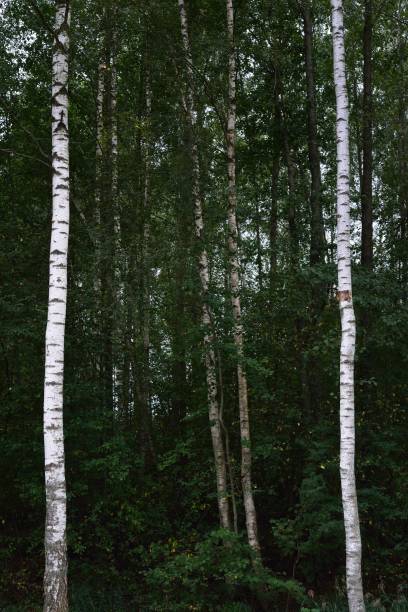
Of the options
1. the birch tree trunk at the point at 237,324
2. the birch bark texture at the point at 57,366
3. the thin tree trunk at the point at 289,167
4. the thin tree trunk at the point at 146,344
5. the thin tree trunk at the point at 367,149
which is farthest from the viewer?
the thin tree trunk at the point at 146,344

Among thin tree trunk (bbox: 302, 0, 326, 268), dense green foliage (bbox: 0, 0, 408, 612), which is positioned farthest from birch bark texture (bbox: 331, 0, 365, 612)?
thin tree trunk (bbox: 302, 0, 326, 268)

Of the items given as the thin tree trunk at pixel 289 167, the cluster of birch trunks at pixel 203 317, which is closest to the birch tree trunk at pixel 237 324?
the cluster of birch trunks at pixel 203 317

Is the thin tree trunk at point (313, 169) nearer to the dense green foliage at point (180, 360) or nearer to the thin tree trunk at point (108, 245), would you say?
the dense green foliage at point (180, 360)

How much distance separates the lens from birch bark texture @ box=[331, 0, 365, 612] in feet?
22.0

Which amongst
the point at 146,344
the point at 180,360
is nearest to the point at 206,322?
the point at 180,360

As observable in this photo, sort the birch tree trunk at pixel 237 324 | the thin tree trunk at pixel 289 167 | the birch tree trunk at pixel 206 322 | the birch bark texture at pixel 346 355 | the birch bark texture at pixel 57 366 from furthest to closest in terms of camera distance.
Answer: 1. the thin tree trunk at pixel 289 167
2. the birch tree trunk at pixel 206 322
3. the birch tree trunk at pixel 237 324
4. the birch bark texture at pixel 346 355
5. the birch bark texture at pixel 57 366

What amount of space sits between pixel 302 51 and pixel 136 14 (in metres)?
3.88

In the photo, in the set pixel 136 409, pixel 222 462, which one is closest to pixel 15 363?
pixel 136 409

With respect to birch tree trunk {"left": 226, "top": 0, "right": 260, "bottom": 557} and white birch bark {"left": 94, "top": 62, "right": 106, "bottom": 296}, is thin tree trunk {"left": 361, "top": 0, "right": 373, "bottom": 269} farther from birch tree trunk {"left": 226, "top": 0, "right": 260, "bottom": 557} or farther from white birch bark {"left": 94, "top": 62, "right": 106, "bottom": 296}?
white birch bark {"left": 94, "top": 62, "right": 106, "bottom": 296}

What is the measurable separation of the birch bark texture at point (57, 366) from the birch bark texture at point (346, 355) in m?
3.19

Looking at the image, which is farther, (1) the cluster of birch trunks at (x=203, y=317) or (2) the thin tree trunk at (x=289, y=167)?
(2) the thin tree trunk at (x=289, y=167)

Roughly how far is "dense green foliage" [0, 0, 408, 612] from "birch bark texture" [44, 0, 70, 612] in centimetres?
212

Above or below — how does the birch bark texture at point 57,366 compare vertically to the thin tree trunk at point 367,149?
below

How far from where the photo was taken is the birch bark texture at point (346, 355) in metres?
6.70
